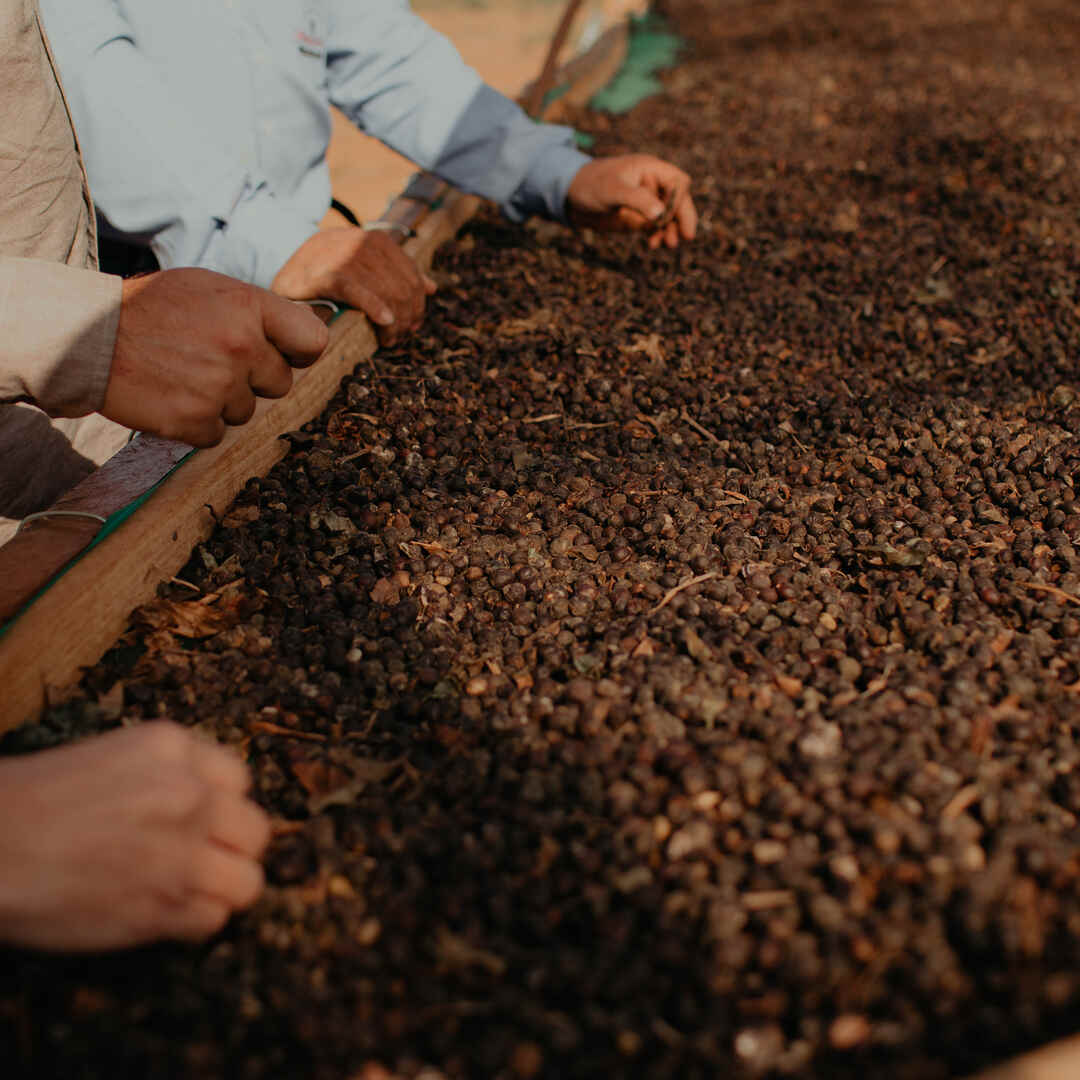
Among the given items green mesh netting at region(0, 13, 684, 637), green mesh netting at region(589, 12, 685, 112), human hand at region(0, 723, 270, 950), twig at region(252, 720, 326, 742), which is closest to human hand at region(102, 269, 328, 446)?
twig at region(252, 720, 326, 742)

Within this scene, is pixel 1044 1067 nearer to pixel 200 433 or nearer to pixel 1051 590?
pixel 1051 590

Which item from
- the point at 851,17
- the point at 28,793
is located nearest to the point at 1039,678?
the point at 28,793

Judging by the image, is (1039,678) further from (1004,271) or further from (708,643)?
(1004,271)

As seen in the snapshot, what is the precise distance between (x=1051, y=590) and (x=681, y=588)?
80cm

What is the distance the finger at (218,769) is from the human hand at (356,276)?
70.2 inches

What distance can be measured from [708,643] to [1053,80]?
19.1 ft

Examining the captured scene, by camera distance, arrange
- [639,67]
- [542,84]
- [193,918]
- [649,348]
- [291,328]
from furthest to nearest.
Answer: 1. [639,67]
2. [542,84]
3. [649,348]
4. [291,328]
5. [193,918]

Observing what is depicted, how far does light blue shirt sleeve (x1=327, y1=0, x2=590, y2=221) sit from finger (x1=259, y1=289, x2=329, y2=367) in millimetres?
1861

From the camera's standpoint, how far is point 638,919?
1.40 metres

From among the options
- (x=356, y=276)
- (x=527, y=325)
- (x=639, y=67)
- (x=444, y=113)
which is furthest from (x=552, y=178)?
(x=639, y=67)

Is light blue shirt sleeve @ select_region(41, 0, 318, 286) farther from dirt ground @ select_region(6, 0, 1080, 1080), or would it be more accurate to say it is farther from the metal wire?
the metal wire

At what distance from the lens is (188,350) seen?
6.01ft

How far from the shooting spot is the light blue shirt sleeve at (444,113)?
3.42 metres

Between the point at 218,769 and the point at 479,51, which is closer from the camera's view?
the point at 218,769
